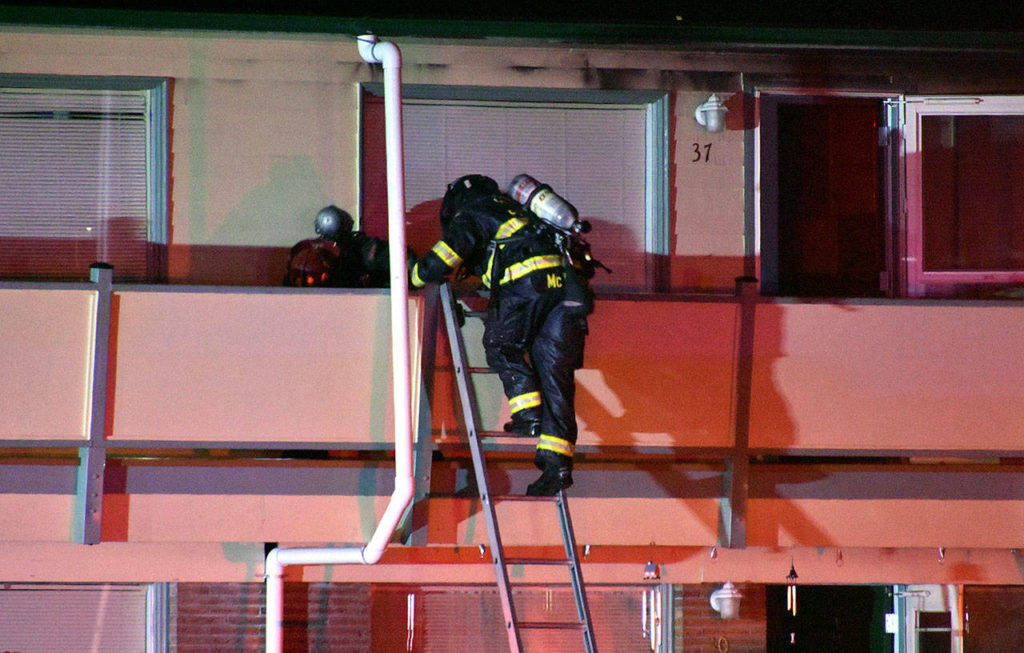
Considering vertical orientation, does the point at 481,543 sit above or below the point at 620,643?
above

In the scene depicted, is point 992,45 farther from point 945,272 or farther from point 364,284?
point 364,284

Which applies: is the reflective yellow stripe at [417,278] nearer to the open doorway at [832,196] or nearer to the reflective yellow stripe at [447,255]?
the reflective yellow stripe at [447,255]

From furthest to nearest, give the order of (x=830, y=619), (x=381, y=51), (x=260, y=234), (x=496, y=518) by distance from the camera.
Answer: (x=830, y=619) < (x=260, y=234) < (x=381, y=51) < (x=496, y=518)

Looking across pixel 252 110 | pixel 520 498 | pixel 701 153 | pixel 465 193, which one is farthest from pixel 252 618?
pixel 701 153

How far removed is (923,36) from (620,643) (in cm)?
477

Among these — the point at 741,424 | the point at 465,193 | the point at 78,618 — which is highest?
the point at 465,193

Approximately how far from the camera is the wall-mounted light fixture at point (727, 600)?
773 centimetres

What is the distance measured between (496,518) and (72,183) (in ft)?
12.2

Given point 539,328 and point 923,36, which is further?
point 923,36

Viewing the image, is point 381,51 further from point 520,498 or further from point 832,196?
point 832,196

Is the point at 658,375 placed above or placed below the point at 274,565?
above

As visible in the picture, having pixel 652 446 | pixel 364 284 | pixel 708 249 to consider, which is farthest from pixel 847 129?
pixel 364 284

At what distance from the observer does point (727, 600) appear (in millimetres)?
7723

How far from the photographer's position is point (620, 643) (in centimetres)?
790
